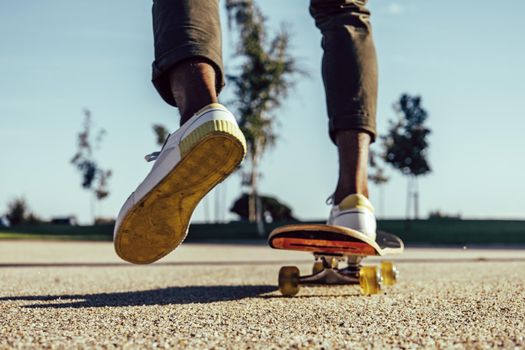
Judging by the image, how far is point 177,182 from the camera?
204 centimetres

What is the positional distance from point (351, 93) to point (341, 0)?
1.32ft

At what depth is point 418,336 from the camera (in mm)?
1657

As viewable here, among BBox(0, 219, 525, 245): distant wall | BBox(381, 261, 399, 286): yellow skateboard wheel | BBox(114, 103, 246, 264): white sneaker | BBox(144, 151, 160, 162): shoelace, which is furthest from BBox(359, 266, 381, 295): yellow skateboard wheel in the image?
BBox(0, 219, 525, 245): distant wall

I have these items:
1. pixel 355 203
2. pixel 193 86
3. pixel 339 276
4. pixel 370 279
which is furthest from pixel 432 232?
pixel 193 86

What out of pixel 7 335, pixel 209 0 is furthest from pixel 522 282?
pixel 7 335

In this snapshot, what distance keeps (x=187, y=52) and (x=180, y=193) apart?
431 millimetres

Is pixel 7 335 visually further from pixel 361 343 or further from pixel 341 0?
pixel 341 0

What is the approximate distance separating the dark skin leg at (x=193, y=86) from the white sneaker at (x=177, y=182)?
0.06 metres

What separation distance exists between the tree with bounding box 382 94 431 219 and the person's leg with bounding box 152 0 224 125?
84.2 ft

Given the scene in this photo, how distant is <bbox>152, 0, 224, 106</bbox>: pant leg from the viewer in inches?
80.0

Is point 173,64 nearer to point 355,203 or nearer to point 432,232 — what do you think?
point 355,203

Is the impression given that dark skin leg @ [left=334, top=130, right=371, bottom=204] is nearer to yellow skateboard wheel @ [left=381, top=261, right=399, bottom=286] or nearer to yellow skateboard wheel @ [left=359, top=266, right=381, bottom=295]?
yellow skateboard wheel @ [left=359, top=266, right=381, bottom=295]

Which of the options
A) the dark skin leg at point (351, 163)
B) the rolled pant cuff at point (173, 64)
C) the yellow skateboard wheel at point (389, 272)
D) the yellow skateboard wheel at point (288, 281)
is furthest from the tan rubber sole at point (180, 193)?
the yellow skateboard wheel at point (389, 272)

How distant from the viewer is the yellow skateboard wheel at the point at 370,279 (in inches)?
106
